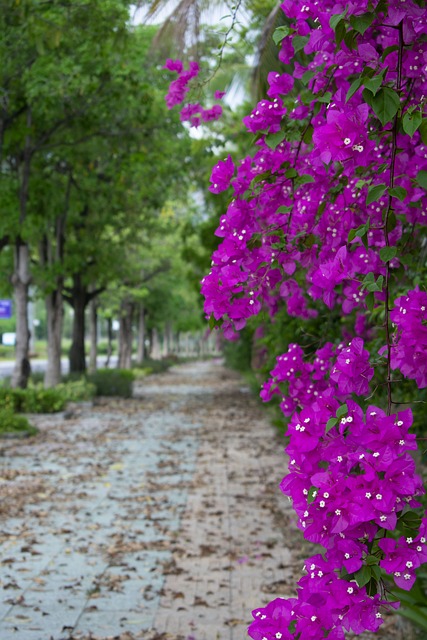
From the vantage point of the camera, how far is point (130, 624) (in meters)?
5.07

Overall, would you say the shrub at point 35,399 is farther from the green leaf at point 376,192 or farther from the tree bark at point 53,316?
the green leaf at point 376,192

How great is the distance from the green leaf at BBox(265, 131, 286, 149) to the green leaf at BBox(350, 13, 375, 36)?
1.69 ft

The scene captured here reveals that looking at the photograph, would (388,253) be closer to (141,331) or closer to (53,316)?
(53,316)

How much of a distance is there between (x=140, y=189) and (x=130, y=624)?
14.0 m

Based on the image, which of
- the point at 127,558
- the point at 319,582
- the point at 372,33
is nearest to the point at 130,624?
the point at 127,558

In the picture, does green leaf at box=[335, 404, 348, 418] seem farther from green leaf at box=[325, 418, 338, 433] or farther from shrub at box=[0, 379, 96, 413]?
shrub at box=[0, 379, 96, 413]

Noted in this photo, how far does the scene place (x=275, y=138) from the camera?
8.18 ft

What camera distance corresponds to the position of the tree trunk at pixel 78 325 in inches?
952

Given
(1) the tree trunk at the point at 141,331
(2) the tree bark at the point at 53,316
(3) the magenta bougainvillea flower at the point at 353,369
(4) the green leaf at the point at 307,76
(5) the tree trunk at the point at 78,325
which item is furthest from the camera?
(1) the tree trunk at the point at 141,331

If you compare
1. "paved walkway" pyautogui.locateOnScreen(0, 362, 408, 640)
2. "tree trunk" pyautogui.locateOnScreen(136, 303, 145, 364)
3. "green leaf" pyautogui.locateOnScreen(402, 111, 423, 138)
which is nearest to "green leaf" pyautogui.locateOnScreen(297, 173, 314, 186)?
"green leaf" pyautogui.locateOnScreen(402, 111, 423, 138)

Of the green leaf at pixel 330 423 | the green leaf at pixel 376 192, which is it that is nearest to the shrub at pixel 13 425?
the green leaf at pixel 330 423

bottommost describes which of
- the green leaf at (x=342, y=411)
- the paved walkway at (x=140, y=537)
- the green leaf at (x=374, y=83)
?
the paved walkway at (x=140, y=537)

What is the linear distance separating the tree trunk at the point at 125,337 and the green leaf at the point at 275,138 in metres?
32.1

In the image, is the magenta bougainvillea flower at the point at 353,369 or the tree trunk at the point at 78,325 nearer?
the magenta bougainvillea flower at the point at 353,369
